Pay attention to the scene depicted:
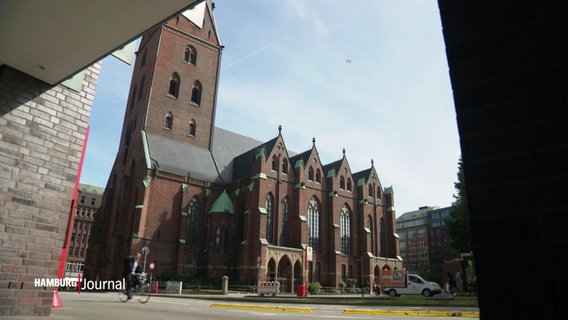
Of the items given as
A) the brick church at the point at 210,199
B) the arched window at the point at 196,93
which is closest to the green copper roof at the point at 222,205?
the brick church at the point at 210,199

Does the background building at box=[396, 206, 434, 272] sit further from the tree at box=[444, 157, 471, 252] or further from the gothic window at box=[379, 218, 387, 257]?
the tree at box=[444, 157, 471, 252]

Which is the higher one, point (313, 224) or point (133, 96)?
point (133, 96)

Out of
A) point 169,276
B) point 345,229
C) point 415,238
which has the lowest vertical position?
point 169,276

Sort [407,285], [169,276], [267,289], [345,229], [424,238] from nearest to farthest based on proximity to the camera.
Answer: [407,285], [267,289], [169,276], [345,229], [424,238]

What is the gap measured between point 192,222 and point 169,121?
1202 centimetres

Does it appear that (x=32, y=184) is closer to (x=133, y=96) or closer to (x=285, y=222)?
(x=285, y=222)

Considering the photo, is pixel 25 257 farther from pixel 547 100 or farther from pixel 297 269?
pixel 297 269

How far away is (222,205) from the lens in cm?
4322

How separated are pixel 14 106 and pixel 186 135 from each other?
136ft

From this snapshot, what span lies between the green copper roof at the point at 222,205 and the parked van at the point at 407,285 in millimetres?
18520

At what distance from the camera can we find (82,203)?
88.8 m

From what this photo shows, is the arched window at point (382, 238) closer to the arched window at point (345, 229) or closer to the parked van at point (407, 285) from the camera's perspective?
the arched window at point (345, 229)

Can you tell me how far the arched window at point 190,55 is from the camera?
49219 mm

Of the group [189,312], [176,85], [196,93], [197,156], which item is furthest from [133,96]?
[189,312]
